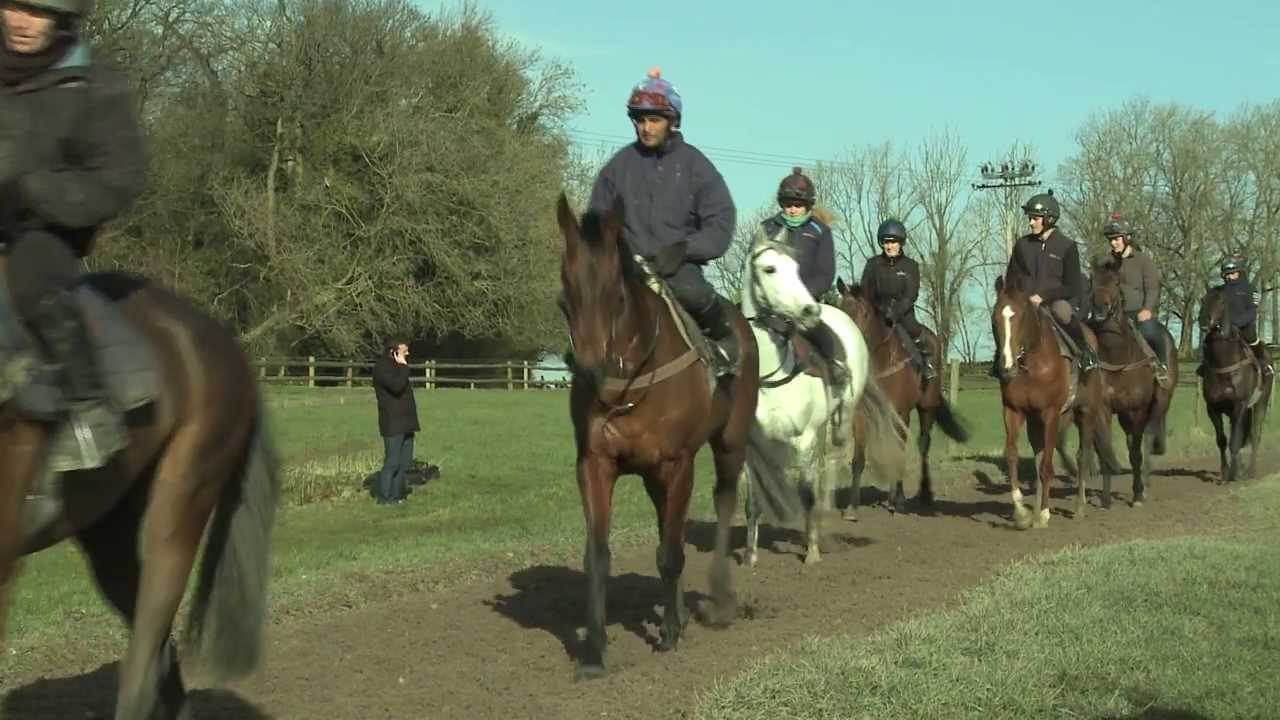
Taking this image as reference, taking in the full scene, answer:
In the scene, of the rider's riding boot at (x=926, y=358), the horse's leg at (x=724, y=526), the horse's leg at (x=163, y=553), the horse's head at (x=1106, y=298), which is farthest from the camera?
the horse's head at (x=1106, y=298)

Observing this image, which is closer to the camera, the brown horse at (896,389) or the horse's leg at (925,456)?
the brown horse at (896,389)

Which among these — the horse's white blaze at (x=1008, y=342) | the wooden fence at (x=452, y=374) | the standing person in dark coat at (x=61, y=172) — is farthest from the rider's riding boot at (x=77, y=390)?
the wooden fence at (x=452, y=374)

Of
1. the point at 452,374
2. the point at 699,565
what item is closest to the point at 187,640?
the point at 699,565

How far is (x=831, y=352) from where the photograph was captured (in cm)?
1221

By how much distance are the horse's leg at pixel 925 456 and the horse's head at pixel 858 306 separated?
1.95m

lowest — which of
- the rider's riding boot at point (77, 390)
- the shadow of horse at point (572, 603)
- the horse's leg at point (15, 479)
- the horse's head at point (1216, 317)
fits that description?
the shadow of horse at point (572, 603)

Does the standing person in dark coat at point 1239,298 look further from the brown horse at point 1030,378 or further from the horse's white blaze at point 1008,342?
the horse's white blaze at point 1008,342

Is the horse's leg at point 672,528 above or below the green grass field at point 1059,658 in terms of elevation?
above

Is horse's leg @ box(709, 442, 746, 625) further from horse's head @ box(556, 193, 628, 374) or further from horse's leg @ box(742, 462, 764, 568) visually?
horse's leg @ box(742, 462, 764, 568)

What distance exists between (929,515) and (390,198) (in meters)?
30.0

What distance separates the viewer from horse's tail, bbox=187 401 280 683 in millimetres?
5637

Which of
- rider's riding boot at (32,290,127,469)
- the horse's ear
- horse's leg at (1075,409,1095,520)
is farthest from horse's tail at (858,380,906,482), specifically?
rider's riding boot at (32,290,127,469)

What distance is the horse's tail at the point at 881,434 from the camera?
1312cm

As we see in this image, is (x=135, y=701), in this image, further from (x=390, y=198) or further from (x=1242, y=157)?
(x=1242, y=157)
